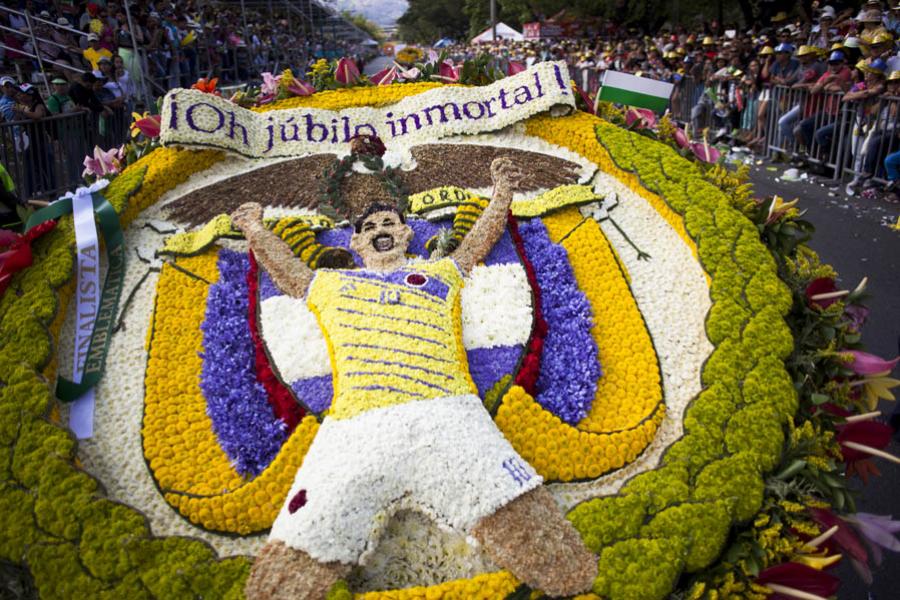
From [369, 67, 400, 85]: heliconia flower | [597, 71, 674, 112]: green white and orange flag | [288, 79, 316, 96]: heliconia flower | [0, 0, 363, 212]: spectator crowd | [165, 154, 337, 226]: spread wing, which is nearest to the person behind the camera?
[165, 154, 337, 226]: spread wing

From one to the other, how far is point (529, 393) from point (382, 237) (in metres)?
1.17

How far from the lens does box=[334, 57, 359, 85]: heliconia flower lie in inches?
201

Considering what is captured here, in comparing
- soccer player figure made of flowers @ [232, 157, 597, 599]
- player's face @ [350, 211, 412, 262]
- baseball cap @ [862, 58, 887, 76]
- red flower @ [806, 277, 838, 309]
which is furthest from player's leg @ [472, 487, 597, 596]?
baseball cap @ [862, 58, 887, 76]

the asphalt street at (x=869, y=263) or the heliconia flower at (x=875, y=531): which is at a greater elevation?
the heliconia flower at (x=875, y=531)

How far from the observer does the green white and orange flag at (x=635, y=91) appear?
4801mm

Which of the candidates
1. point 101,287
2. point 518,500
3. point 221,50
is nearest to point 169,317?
point 101,287

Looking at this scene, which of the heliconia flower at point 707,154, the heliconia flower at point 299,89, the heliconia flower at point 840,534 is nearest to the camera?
the heliconia flower at point 840,534

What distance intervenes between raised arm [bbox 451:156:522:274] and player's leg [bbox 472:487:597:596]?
1.40 meters

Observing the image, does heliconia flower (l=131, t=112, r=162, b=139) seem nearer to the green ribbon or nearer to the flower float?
the flower float

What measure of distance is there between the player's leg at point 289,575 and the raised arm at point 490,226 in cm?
164

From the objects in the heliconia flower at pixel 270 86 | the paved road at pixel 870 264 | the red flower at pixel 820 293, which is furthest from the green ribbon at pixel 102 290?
the paved road at pixel 870 264

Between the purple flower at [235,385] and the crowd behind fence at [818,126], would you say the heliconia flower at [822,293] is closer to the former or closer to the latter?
the purple flower at [235,385]

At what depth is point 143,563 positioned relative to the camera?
244 centimetres

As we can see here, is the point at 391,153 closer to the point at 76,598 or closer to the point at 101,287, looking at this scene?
the point at 101,287
